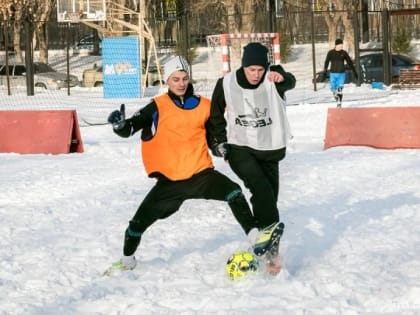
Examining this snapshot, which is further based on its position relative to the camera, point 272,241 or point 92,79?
point 92,79

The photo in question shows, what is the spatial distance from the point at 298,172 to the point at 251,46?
5.60m

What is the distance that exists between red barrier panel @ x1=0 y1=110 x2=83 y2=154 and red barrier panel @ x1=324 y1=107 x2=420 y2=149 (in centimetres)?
385

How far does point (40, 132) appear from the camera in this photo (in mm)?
14695

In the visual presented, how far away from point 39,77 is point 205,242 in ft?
102

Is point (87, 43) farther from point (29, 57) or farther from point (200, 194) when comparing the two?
point (200, 194)

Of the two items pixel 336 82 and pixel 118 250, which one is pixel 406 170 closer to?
pixel 118 250

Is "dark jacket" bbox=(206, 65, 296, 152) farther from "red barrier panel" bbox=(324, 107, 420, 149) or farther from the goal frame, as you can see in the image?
the goal frame

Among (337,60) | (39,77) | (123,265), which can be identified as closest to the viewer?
(123,265)

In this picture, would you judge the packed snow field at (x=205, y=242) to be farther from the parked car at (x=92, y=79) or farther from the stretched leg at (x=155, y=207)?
the parked car at (x=92, y=79)

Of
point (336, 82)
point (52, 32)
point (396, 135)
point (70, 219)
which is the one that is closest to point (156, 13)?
point (52, 32)

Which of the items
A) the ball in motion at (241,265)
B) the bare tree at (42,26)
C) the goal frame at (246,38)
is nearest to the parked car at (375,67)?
the goal frame at (246,38)

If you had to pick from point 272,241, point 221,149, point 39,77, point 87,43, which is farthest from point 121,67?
point 272,241

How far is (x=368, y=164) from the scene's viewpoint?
39.8 ft

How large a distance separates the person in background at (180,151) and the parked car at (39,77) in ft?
96.6
